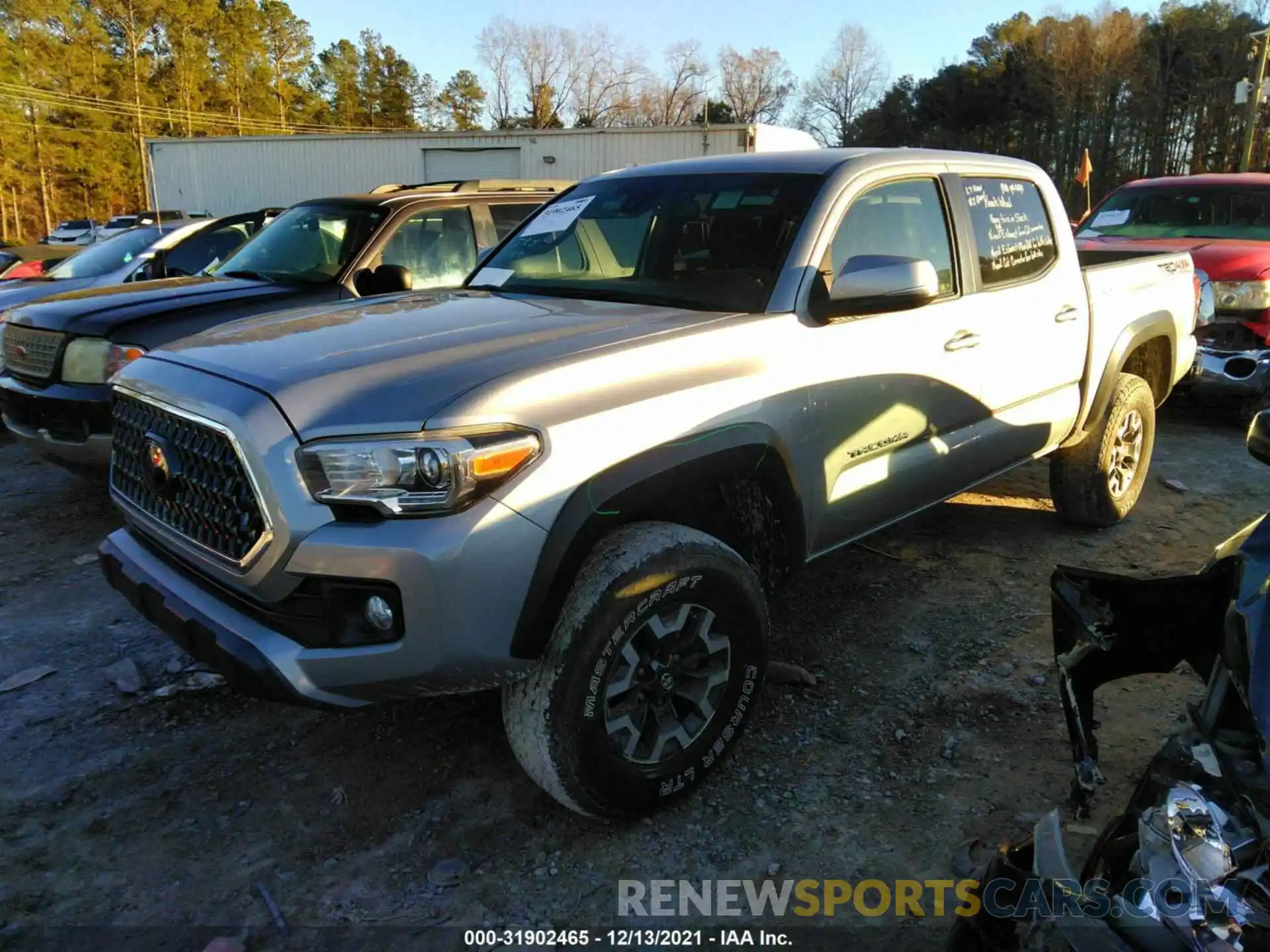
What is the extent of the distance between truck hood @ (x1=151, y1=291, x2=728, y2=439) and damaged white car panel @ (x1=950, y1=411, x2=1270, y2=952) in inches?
56.8

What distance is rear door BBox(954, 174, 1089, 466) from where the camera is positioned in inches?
149

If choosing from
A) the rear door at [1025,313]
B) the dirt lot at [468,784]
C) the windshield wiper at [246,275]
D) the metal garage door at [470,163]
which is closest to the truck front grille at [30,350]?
the windshield wiper at [246,275]

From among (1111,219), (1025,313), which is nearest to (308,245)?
(1025,313)

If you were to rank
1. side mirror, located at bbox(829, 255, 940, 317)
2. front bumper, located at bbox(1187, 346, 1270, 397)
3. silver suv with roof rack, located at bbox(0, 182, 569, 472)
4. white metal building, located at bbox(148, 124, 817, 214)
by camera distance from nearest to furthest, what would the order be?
side mirror, located at bbox(829, 255, 940, 317), silver suv with roof rack, located at bbox(0, 182, 569, 472), front bumper, located at bbox(1187, 346, 1270, 397), white metal building, located at bbox(148, 124, 817, 214)

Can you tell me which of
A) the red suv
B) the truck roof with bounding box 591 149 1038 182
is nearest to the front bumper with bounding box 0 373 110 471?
the truck roof with bounding box 591 149 1038 182

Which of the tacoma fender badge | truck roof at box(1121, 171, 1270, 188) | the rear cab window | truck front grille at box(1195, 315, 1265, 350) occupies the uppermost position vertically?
truck roof at box(1121, 171, 1270, 188)


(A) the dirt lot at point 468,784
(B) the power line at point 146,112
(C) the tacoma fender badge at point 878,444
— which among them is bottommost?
(A) the dirt lot at point 468,784

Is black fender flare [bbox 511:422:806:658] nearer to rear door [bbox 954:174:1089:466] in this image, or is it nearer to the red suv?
rear door [bbox 954:174:1089:466]

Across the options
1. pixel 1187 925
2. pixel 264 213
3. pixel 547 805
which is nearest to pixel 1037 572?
pixel 547 805

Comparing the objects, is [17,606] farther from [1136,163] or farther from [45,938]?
[1136,163]

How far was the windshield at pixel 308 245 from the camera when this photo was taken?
19.4ft

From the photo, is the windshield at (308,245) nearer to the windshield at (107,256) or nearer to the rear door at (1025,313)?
the windshield at (107,256)

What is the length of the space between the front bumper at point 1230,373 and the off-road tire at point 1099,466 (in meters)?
2.39

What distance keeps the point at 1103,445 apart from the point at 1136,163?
4210cm
